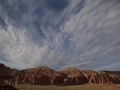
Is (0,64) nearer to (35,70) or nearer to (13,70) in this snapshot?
(13,70)

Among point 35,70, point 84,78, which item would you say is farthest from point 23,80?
point 84,78

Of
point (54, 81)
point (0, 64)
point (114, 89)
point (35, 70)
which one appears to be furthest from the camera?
point (35, 70)

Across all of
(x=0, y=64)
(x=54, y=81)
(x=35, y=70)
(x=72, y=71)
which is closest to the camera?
(x=54, y=81)

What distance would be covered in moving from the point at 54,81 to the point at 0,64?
5241 centimetres

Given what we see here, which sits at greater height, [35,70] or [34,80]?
[35,70]

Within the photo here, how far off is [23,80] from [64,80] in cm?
3387

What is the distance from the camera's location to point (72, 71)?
142 metres

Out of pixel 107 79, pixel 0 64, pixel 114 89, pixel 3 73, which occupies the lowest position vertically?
pixel 114 89

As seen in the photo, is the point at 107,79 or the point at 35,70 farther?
the point at 35,70

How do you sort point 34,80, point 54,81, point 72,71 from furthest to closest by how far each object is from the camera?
point 72,71
point 54,81
point 34,80

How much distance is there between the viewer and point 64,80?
11388 cm

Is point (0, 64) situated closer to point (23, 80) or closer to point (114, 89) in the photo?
point (23, 80)

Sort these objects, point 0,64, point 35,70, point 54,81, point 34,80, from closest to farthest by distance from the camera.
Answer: point 34,80 → point 54,81 → point 0,64 → point 35,70

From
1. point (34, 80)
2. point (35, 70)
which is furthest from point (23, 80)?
point (35, 70)
